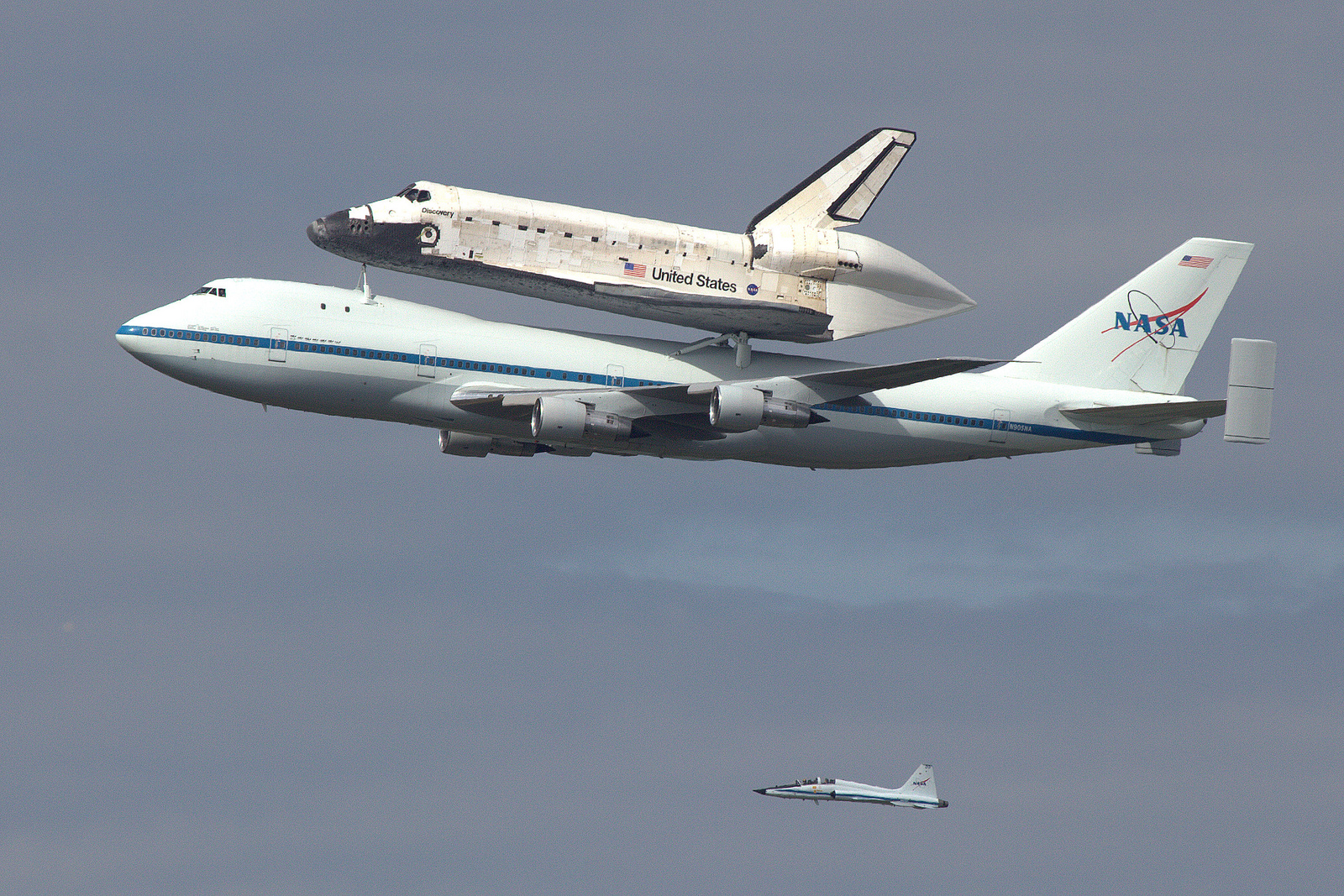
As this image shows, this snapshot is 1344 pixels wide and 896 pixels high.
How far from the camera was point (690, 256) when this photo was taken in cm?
6219

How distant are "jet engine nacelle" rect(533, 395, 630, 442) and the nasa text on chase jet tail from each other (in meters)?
47.3

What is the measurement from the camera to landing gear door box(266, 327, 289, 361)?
6209 centimetres

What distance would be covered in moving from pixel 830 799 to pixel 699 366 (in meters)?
45.3

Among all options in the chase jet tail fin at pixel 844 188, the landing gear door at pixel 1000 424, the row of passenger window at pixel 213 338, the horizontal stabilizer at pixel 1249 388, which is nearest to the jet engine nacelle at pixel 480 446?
the row of passenger window at pixel 213 338

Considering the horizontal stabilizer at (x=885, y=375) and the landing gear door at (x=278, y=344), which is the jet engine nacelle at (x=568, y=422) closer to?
the horizontal stabilizer at (x=885, y=375)

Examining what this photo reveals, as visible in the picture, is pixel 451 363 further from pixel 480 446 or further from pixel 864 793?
pixel 864 793

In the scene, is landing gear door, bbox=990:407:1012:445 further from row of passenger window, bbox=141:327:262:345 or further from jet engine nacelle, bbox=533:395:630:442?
row of passenger window, bbox=141:327:262:345

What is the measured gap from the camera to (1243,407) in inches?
2719

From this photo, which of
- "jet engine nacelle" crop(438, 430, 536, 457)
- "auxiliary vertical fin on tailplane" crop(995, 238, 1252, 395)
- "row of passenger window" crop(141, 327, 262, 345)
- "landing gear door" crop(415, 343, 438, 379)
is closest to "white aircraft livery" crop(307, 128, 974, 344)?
"landing gear door" crop(415, 343, 438, 379)

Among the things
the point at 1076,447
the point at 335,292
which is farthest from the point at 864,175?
the point at 335,292

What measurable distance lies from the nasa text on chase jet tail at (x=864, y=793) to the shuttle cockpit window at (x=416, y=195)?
180 ft

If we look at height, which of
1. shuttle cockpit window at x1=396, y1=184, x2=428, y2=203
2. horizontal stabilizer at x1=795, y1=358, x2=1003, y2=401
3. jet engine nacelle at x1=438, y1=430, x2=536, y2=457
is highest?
shuttle cockpit window at x1=396, y1=184, x2=428, y2=203

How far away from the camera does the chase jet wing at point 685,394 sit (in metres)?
62.4

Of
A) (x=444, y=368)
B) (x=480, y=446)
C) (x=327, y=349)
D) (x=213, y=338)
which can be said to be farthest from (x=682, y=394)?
(x=213, y=338)
